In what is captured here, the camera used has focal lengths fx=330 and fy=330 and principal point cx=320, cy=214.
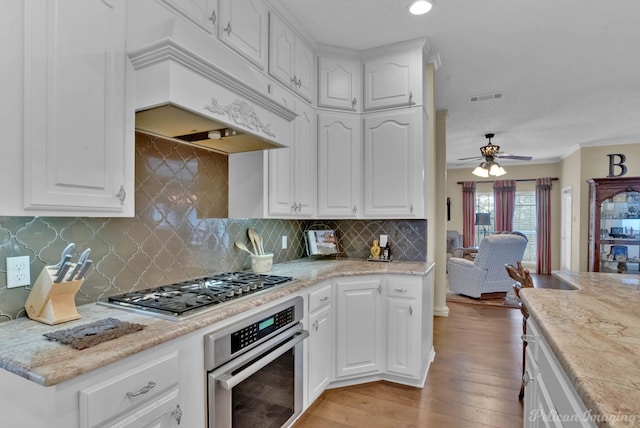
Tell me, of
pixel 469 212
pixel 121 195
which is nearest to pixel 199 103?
pixel 121 195

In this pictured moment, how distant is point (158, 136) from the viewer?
1.79 metres

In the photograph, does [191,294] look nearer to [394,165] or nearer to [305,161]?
[305,161]

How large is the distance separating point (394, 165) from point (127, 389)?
2388 millimetres

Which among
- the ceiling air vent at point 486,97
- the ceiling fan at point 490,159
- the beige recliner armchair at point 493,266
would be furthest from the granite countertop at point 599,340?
the ceiling fan at point 490,159

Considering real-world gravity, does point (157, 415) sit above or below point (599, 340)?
below

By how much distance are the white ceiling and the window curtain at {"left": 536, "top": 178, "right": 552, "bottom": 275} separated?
3.31 m

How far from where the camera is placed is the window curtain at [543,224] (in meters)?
7.83

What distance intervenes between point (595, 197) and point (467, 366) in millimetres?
4750

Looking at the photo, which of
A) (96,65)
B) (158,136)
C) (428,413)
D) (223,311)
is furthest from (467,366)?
(96,65)

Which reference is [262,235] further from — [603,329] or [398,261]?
[603,329]

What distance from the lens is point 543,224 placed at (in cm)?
788

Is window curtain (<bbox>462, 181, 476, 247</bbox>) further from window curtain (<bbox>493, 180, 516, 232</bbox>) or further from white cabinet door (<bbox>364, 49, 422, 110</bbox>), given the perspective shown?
white cabinet door (<bbox>364, 49, 422, 110</bbox>)

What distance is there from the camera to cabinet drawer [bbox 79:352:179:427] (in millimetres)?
946

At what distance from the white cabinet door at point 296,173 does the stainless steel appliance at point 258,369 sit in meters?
0.75
